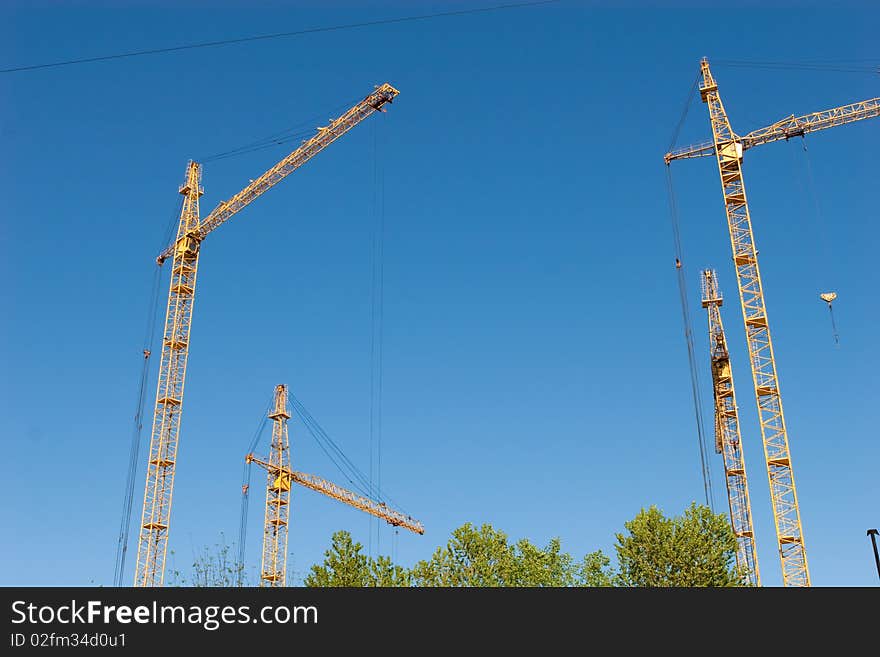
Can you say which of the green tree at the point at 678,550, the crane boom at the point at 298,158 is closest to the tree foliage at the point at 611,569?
the green tree at the point at 678,550

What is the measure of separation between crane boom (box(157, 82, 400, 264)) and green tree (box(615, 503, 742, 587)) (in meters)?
42.8

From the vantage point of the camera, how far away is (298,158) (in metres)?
86.8

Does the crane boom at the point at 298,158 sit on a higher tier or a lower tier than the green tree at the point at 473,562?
higher

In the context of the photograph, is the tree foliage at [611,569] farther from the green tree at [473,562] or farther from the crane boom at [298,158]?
the crane boom at [298,158]

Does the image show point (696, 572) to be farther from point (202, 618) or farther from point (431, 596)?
point (202, 618)

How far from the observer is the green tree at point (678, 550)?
58.3 metres

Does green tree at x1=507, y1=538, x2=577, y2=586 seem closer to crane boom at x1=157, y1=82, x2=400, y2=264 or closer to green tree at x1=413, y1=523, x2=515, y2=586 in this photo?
green tree at x1=413, y1=523, x2=515, y2=586

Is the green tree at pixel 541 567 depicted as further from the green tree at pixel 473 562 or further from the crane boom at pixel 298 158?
the crane boom at pixel 298 158

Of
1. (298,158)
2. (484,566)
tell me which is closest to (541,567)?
(484,566)

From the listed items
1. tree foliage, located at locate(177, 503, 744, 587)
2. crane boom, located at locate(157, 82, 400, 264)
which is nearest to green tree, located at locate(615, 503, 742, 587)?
tree foliage, located at locate(177, 503, 744, 587)

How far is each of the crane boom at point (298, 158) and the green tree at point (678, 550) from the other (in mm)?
42763

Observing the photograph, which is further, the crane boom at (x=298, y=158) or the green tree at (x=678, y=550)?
the crane boom at (x=298, y=158)

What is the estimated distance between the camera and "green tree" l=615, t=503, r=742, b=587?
58.3m

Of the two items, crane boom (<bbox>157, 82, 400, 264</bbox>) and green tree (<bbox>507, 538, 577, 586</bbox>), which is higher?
crane boom (<bbox>157, 82, 400, 264</bbox>)
